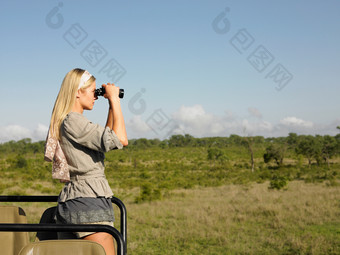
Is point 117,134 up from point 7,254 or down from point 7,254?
up

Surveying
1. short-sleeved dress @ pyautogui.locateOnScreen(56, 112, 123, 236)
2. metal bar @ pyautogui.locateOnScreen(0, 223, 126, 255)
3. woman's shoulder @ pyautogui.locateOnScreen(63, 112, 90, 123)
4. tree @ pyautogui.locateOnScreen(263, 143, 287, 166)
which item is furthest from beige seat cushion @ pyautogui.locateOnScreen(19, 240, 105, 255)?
tree @ pyautogui.locateOnScreen(263, 143, 287, 166)

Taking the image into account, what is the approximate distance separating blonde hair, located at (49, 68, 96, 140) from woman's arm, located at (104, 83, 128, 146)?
15 centimetres

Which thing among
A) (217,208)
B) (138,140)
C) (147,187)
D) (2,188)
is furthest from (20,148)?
(217,208)

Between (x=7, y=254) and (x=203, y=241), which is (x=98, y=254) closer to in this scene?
(x=7, y=254)

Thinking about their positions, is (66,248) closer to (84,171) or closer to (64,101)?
(84,171)

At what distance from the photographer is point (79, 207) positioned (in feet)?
4.89

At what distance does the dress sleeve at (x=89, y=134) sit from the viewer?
1.47 m

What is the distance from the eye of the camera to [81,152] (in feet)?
5.09

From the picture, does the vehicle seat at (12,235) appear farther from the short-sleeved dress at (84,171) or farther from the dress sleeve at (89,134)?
the dress sleeve at (89,134)

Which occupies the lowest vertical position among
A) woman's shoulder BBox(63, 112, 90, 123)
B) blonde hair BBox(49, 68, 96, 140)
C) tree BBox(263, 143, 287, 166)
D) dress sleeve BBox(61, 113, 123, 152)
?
tree BBox(263, 143, 287, 166)

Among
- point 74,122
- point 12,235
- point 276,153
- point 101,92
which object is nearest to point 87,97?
point 101,92

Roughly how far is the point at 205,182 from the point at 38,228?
2005 cm

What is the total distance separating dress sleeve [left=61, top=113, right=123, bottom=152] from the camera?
1.47 metres

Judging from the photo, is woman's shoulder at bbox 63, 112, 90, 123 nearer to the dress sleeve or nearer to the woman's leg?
the dress sleeve
